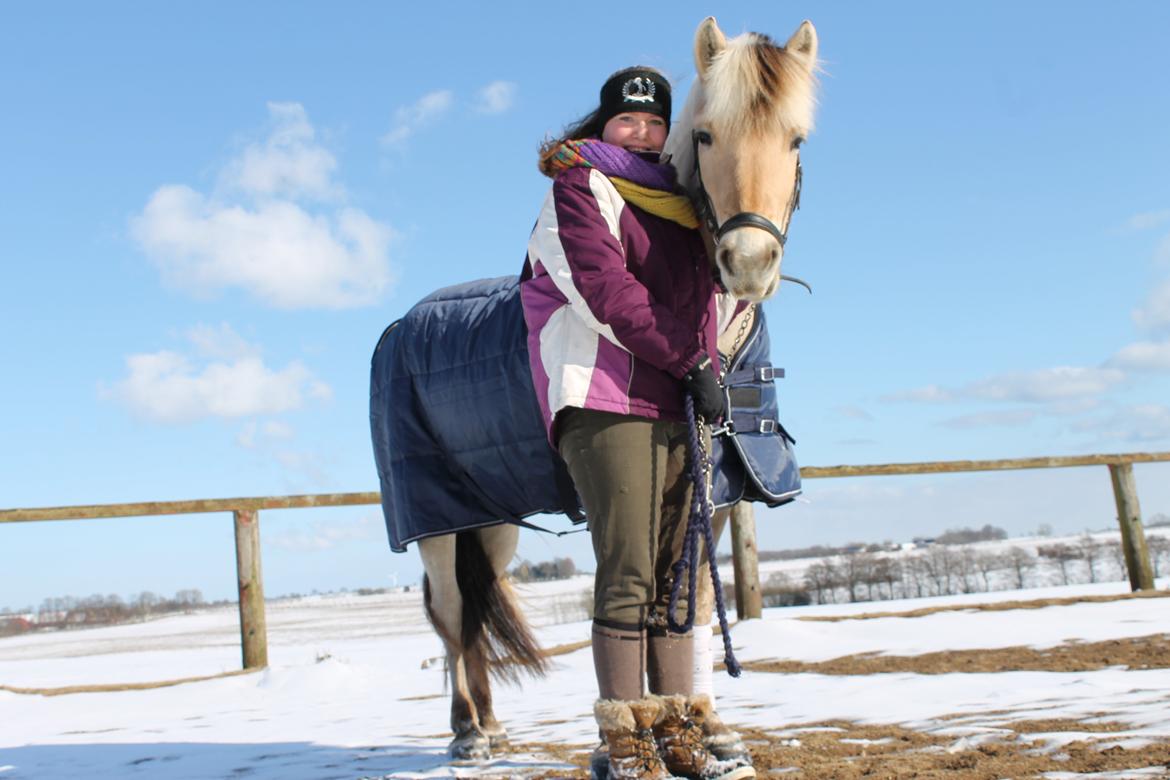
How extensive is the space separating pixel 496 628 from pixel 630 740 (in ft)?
4.59

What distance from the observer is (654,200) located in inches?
75.0

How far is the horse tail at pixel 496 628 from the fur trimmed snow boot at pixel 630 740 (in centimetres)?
128

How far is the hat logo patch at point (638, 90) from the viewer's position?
2148 millimetres

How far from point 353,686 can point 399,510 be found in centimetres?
196

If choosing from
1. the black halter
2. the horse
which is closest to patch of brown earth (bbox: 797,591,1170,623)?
the horse

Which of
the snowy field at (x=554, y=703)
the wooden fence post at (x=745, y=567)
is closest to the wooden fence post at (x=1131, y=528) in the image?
the snowy field at (x=554, y=703)

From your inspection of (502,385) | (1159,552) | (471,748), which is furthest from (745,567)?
(1159,552)

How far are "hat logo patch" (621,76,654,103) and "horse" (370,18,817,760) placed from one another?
167 mm

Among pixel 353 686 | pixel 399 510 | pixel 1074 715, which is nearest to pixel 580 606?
pixel 353 686

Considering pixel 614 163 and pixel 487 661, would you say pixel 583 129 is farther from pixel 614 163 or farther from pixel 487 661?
pixel 487 661

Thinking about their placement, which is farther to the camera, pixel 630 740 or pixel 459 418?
pixel 459 418

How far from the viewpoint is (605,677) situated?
178 centimetres

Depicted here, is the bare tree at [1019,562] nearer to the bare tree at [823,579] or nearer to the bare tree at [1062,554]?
the bare tree at [1062,554]

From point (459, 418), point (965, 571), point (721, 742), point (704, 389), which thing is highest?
point (459, 418)
